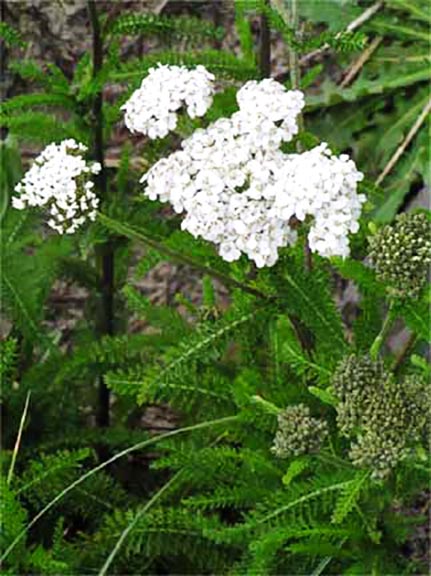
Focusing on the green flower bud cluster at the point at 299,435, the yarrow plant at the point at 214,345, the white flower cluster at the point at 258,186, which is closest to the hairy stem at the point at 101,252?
the yarrow plant at the point at 214,345

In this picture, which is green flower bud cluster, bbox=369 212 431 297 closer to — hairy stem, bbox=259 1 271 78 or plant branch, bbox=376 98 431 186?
hairy stem, bbox=259 1 271 78

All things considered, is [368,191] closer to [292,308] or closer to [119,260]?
[292,308]

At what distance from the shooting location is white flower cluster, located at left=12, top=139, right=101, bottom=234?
66.2 inches

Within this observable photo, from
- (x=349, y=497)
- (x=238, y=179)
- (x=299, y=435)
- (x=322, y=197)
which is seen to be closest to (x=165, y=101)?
(x=238, y=179)

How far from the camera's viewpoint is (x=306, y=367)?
6.13ft

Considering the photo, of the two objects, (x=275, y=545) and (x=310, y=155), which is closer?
(x=310, y=155)

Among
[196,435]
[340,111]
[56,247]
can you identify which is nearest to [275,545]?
[196,435]

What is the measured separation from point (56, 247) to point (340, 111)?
43.3 inches

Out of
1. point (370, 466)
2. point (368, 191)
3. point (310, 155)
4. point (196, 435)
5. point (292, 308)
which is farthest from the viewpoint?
point (196, 435)

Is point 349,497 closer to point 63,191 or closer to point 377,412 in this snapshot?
point 377,412

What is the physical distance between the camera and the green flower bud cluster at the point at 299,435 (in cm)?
170

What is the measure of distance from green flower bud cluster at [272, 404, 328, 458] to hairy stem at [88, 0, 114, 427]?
68 cm

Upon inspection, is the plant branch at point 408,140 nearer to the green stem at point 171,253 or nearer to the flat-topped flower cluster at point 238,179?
the green stem at point 171,253

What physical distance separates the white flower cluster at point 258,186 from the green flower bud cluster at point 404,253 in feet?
0.32
